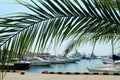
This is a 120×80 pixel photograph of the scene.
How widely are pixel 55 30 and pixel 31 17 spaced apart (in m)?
0.23

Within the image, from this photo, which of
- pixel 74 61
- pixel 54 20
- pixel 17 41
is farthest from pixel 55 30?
pixel 74 61

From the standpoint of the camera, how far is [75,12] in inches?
99.0

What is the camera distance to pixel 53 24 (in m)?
2.45

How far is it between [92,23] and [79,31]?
16 cm

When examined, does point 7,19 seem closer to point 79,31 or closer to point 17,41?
point 17,41

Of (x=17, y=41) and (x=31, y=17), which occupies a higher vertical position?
(x=31, y=17)

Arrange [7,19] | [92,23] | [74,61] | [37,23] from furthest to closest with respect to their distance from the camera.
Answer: [74,61], [92,23], [37,23], [7,19]

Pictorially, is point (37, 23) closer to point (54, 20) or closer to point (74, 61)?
point (54, 20)

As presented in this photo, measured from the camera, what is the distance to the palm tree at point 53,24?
2318 mm

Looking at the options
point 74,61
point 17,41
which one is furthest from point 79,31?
point 74,61

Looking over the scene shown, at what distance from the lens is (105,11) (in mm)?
2529

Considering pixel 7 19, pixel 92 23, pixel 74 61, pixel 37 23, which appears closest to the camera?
pixel 7 19

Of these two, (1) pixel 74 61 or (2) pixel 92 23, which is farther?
(1) pixel 74 61

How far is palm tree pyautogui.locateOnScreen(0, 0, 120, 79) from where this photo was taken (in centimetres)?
232
